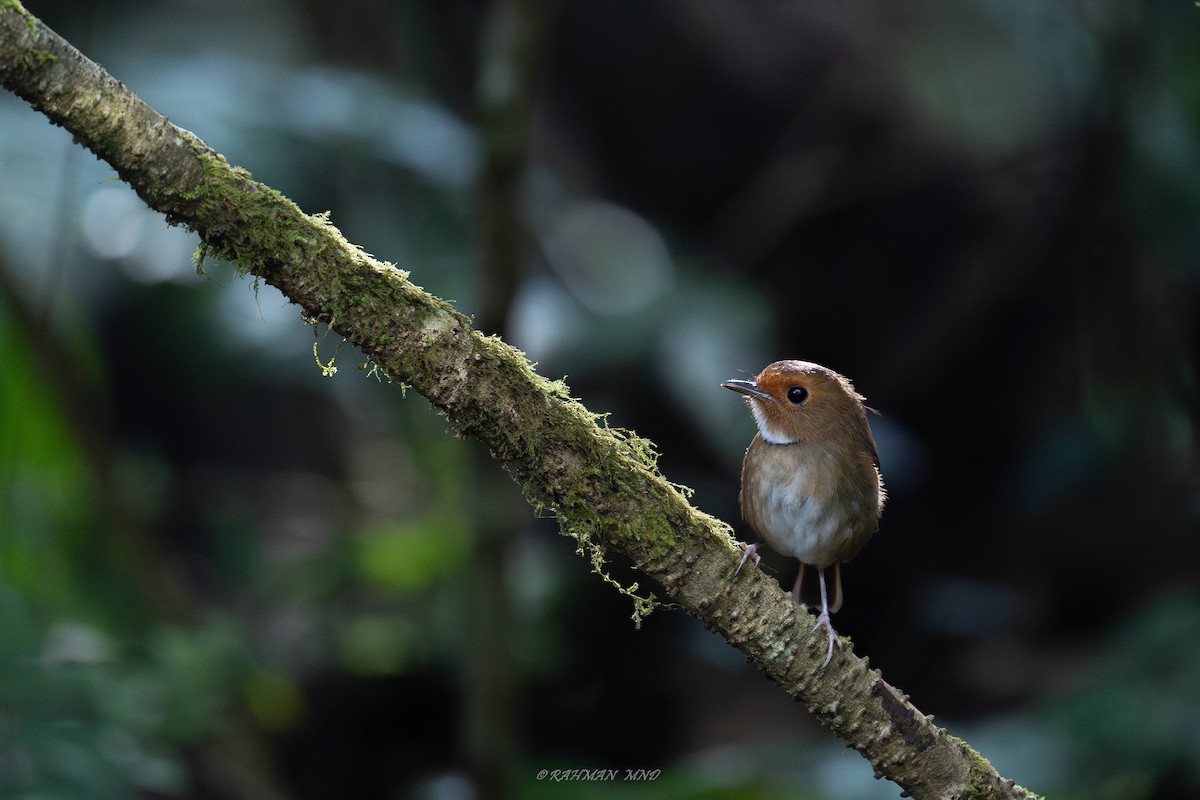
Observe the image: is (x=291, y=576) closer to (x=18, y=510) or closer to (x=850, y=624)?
(x=18, y=510)

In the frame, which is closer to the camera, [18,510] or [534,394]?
[534,394]

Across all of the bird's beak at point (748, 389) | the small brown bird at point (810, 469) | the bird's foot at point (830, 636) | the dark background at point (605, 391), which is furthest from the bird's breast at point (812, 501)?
the dark background at point (605, 391)

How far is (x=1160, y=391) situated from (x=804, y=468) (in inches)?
88.4

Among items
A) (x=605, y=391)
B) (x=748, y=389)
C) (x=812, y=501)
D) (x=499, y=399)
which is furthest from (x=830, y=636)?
(x=605, y=391)

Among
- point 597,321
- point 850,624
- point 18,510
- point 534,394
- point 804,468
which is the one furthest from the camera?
point 850,624

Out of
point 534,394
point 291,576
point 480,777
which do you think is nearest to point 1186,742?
point 480,777

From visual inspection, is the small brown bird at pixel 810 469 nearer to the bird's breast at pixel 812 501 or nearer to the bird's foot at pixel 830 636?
the bird's breast at pixel 812 501

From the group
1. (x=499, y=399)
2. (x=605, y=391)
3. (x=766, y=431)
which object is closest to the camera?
(x=499, y=399)

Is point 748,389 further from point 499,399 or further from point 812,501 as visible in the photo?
point 499,399

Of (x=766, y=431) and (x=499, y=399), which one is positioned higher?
(x=766, y=431)

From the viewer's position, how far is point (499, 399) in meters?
1.90

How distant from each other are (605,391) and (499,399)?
375cm

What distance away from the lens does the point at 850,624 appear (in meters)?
6.05

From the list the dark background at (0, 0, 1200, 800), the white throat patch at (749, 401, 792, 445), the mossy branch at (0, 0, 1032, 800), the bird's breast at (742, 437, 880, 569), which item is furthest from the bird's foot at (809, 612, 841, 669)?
the dark background at (0, 0, 1200, 800)
